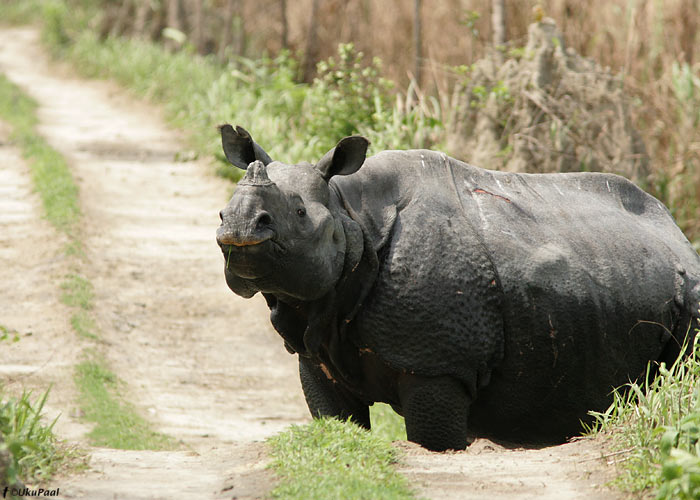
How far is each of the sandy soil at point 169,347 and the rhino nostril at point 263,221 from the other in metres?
1.14

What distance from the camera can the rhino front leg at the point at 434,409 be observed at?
5.05 meters

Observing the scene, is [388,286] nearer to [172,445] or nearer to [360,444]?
[360,444]

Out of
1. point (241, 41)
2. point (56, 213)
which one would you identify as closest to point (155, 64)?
point (241, 41)

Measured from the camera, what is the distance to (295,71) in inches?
615

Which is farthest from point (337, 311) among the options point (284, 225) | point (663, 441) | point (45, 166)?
point (45, 166)

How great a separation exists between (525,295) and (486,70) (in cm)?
508

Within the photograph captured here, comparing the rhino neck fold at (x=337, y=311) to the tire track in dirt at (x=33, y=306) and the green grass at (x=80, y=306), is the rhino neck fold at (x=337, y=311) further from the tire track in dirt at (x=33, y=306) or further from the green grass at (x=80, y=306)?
the tire track in dirt at (x=33, y=306)

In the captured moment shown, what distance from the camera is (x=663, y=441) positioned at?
13.0 ft

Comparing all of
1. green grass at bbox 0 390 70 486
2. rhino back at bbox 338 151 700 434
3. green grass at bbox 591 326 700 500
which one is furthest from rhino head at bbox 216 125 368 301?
green grass at bbox 591 326 700 500

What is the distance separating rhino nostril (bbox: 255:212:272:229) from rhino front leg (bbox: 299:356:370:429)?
1333mm

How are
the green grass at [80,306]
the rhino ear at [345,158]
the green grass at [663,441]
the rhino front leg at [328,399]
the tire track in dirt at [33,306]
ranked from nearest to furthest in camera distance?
the green grass at [663,441]
the rhino ear at [345,158]
the rhino front leg at [328,399]
the green grass at [80,306]
the tire track in dirt at [33,306]

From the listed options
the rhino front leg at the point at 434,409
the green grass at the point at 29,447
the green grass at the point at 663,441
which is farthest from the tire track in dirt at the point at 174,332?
the green grass at the point at 663,441

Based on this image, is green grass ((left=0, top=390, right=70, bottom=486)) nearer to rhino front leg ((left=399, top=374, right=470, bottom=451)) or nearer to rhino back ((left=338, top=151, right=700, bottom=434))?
rhino back ((left=338, top=151, right=700, bottom=434))

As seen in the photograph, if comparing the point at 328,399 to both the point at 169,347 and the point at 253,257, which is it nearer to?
the point at 253,257
